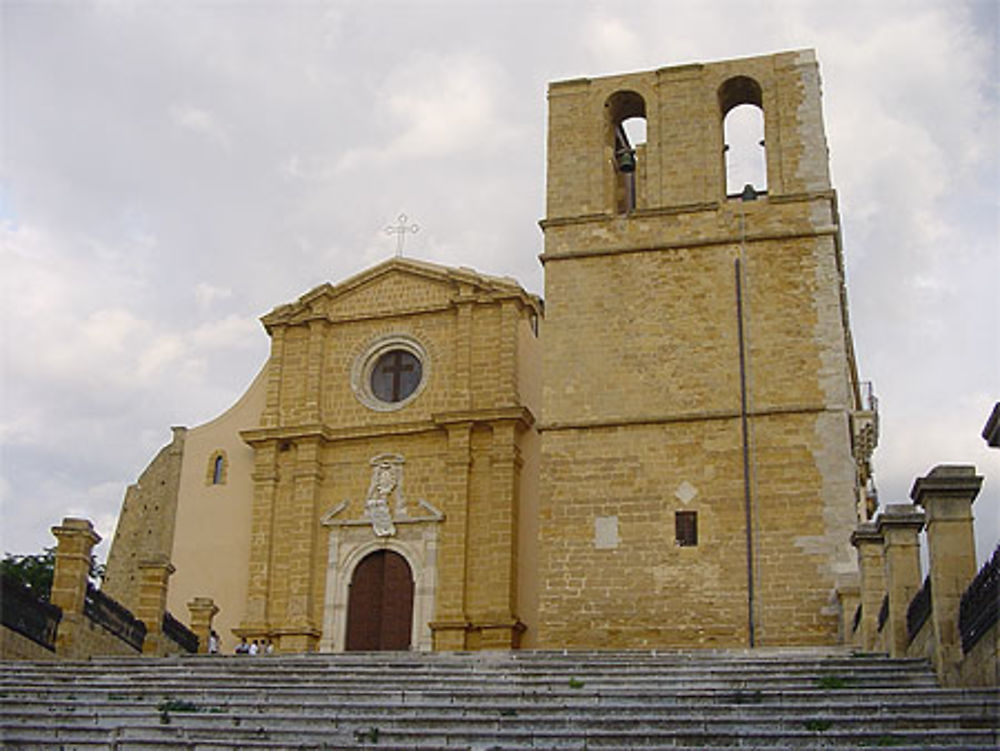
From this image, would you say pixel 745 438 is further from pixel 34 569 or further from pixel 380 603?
pixel 34 569

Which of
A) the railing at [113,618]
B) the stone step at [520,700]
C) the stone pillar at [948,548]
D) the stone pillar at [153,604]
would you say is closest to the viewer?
the stone step at [520,700]

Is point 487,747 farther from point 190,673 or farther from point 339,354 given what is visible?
point 339,354

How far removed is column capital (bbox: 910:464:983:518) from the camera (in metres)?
10.1

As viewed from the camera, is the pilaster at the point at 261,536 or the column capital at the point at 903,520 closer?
the column capital at the point at 903,520

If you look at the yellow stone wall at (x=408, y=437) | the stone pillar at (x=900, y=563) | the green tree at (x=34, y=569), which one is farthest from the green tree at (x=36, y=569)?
the stone pillar at (x=900, y=563)

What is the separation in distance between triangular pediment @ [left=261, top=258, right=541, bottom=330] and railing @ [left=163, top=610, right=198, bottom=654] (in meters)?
5.86

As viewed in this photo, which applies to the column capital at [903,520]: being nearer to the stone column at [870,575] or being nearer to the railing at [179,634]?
the stone column at [870,575]

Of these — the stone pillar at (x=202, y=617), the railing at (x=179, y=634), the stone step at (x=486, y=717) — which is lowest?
the stone step at (x=486, y=717)

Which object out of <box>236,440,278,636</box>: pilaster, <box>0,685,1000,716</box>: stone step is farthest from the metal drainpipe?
<box>236,440,278,636</box>: pilaster

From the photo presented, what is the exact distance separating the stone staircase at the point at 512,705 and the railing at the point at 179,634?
18.1 feet

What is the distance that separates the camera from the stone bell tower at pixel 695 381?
1655cm

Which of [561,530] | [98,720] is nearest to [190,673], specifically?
[98,720]

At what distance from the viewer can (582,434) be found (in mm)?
17719

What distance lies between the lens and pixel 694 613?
16484 mm
